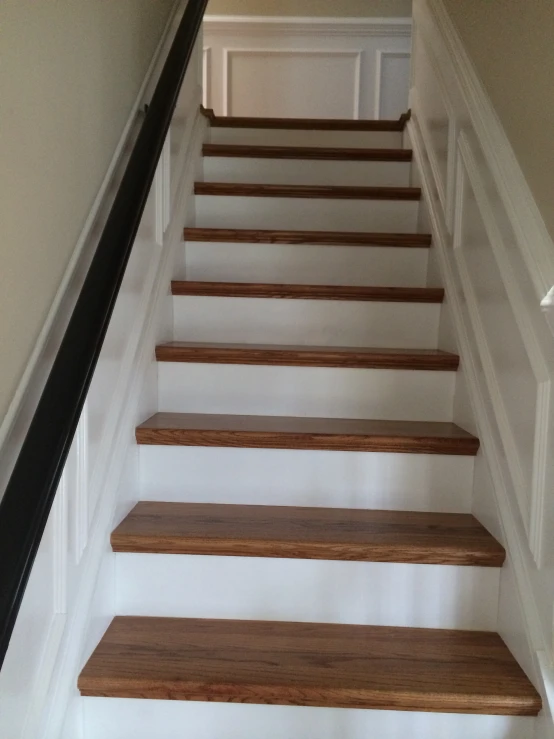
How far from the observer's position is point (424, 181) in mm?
2555

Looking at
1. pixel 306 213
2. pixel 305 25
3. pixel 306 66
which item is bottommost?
pixel 306 213

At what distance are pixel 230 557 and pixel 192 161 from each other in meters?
1.74

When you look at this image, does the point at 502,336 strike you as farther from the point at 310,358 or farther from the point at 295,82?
the point at 295,82

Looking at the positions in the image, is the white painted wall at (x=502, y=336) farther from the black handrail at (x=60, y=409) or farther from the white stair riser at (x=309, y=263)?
the black handrail at (x=60, y=409)

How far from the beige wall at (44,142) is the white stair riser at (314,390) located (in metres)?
0.66


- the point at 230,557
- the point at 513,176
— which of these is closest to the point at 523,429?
the point at 513,176

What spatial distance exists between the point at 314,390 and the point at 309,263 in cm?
65

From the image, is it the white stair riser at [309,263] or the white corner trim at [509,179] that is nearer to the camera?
the white corner trim at [509,179]

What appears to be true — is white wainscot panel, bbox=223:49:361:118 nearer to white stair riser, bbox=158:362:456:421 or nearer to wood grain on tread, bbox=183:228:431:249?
wood grain on tread, bbox=183:228:431:249

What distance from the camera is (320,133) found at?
3.09 metres

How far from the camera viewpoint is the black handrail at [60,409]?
0.90 metres

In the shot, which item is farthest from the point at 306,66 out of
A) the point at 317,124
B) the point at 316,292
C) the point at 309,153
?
the point at 316,292

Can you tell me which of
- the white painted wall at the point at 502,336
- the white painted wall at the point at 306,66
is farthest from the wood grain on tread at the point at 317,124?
the white painted wall at the point at 306,66

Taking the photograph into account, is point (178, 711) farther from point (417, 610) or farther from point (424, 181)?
point (424, 181)
